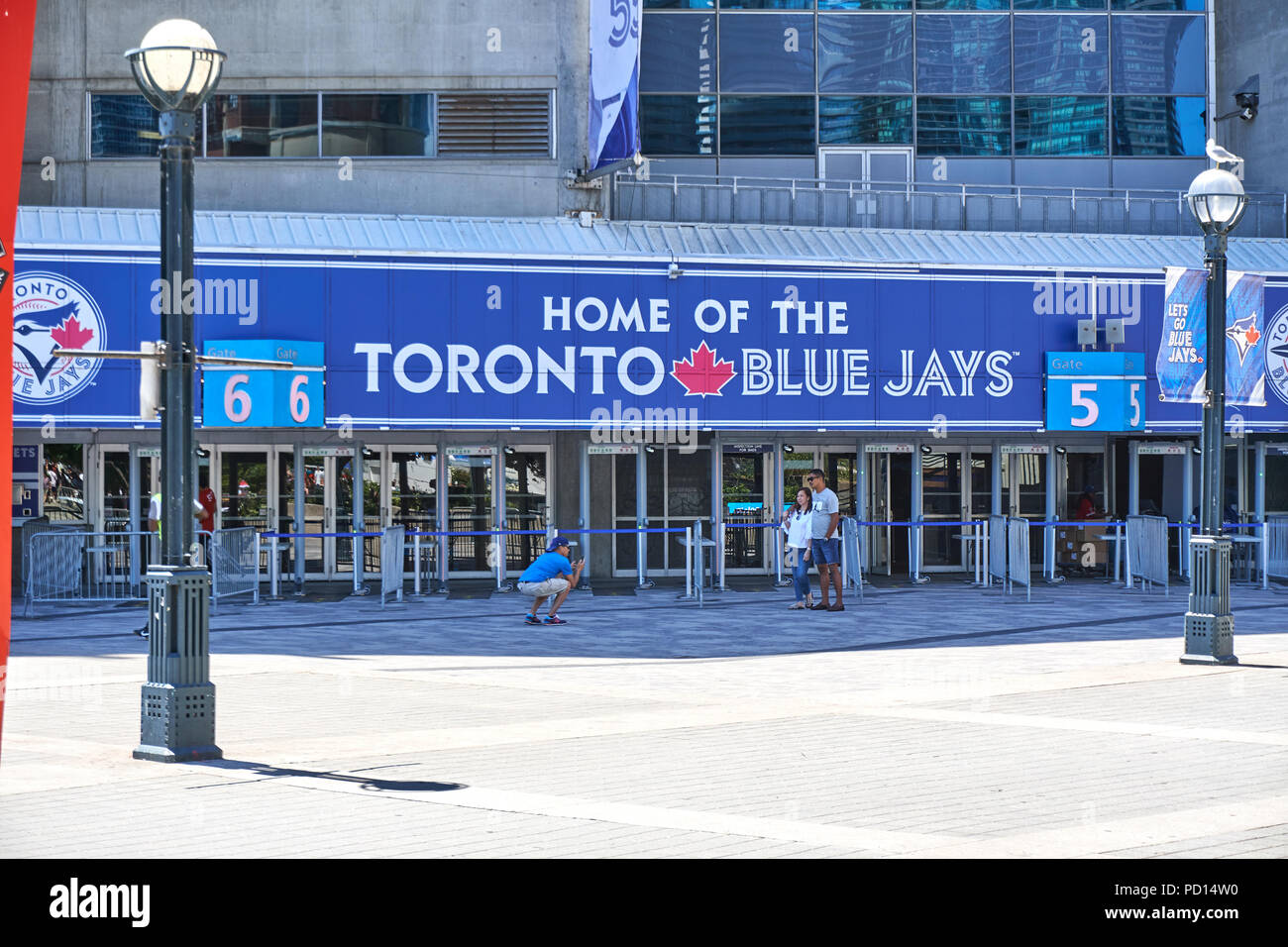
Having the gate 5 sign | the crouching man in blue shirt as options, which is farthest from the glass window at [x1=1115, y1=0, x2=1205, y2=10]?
the crouching man in blue shirt

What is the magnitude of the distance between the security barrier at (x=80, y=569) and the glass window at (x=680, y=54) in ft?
46.6

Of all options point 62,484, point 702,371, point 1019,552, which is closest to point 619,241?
point 702,371

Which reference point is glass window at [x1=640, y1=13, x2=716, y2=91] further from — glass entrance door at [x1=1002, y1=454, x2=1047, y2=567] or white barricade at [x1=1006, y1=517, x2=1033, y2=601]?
white barricade at [x1=1006, y1=517, x2=1033, y2=601]

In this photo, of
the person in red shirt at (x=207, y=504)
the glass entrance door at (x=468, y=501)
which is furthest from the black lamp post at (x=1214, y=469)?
Result: the person in red shirt at (x=207, y=504)

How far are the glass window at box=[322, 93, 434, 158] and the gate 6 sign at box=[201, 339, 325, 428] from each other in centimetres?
559

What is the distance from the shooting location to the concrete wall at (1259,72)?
3250 centimetres

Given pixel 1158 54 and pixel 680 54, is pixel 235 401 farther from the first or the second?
pixel 1158 54

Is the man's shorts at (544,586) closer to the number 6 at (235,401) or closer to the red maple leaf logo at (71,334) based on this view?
the number 6 at (235,401)

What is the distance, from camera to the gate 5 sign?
26.7m

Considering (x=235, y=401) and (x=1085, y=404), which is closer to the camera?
(x=235, y=401)

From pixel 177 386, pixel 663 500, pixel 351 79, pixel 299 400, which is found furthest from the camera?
pixel 663 500

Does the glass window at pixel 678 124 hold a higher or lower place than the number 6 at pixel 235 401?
higher

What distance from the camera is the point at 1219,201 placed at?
1526 cm

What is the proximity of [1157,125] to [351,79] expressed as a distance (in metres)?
17.2
